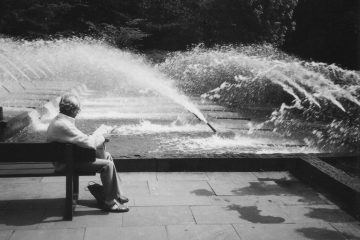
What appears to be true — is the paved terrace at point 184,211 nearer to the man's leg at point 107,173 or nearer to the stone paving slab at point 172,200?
the stone paving slab at point 172,200

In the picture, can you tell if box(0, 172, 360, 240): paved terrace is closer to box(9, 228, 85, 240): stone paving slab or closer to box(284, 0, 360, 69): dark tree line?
box(9, 228, 85, 240): stone paving slab

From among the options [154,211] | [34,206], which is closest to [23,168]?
[34,206]

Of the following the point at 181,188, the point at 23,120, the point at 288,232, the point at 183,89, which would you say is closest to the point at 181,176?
the point at 181,188

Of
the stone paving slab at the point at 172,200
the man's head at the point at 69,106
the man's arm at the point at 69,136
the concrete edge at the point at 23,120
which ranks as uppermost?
the man's head at the point at 69,106

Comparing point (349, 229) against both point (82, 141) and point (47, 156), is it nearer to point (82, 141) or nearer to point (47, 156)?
point (82, 141)

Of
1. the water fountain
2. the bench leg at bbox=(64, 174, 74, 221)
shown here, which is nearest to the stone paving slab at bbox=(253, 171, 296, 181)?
the water fountain

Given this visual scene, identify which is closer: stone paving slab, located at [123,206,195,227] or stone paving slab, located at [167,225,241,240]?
stone paving slab, located at [167,225,241,240]

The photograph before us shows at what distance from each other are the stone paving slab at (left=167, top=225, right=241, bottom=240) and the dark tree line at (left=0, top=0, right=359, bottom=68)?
17763 millimetres

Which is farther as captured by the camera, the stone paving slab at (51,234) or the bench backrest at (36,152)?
the bench backrest at (36,152)

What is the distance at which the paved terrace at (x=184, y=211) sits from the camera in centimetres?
454

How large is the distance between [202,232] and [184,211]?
0.62 m

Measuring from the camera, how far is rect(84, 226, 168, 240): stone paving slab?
4.40m

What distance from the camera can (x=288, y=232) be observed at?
15.2ft

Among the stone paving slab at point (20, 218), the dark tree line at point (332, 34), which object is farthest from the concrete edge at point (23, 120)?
the dark tree line at point (332, 34)
